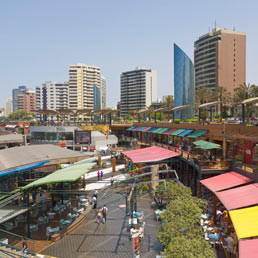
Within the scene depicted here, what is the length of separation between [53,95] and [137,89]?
51.6 m

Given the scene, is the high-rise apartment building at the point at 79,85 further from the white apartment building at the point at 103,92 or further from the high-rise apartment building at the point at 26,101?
the high-rise apartment building at the point at 26,101

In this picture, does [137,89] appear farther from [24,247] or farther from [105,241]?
[24,247]

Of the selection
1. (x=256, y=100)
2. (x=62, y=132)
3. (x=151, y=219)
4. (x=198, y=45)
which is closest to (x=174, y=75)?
(x=62, y=132)

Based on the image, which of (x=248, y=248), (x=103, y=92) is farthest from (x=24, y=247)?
(x=103, y=92)

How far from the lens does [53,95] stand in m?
159

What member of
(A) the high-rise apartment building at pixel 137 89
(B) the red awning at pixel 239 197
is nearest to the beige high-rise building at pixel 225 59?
(A) the high-rise apartment building at pixel 137 89

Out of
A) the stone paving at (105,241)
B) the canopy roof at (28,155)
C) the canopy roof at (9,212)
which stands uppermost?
the canopy roof at (28,155)

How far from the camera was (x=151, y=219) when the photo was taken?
55.0ft

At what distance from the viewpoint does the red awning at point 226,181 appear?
1583cm

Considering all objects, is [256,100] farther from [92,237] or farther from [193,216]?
[92,237]

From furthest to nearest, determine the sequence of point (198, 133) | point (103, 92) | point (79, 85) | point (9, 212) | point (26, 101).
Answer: point (26, 101) → point (103, 92) → point (79, 85) → point (198, 133) → point (9, 212)

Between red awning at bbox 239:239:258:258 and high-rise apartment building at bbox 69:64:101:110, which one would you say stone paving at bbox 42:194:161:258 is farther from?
high-rise apartment building at bbox 69:64:101:110

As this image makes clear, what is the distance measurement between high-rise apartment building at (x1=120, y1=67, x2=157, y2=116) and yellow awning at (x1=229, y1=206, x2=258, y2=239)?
13303 centimetres

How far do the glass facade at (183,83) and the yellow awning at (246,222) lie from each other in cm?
4044
